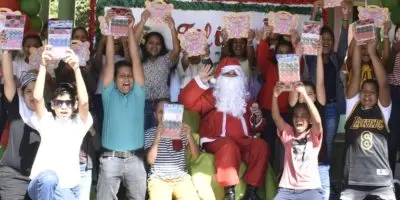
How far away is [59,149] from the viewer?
203 inches

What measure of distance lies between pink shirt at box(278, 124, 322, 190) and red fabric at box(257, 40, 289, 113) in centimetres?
61

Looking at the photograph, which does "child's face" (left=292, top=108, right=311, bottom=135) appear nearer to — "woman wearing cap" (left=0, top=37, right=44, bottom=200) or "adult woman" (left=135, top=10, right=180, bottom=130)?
"adult woman" (left=135, top=10, right=180, bottom=130)

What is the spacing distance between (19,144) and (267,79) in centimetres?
244

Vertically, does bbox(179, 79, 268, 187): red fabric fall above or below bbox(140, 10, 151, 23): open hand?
below

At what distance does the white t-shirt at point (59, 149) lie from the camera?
5125 millimetres

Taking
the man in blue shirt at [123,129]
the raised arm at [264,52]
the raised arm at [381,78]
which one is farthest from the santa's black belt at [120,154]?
the raised arm at [381,78]

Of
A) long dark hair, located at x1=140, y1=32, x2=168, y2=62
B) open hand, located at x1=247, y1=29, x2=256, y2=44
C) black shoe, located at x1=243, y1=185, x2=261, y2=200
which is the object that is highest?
open hand, located at x1=247, y1=29, x2=256, y2=44

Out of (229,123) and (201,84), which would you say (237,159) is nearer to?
(229,123)

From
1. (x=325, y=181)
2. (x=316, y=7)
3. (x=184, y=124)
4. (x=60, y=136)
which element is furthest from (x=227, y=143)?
(x=316, y=7)

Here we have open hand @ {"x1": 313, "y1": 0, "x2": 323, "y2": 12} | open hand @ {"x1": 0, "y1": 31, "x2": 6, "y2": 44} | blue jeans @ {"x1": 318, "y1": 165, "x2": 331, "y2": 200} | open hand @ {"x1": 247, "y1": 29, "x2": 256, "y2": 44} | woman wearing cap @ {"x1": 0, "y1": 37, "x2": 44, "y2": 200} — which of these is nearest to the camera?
woman wearing cap @ {"x1": 0, "y1": 37, "x2": 44, "y2": 200}

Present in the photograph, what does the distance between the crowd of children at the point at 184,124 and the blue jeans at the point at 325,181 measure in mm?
13

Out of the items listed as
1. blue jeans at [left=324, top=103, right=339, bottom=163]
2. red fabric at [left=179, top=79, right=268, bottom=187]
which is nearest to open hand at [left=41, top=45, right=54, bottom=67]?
red fabric at [left=179, top=79, right=268, bottom=187]

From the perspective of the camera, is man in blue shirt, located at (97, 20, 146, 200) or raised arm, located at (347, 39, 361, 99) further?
raised arm, located at (347, 39, 361, 99)

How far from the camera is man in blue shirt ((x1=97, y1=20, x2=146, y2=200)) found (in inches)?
217
